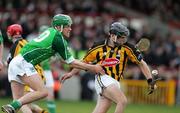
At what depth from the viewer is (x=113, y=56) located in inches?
547

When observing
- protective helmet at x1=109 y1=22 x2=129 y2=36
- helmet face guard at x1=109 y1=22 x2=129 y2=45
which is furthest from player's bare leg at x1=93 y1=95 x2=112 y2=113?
protective helmet at x1=109 y1=22 x2=129 y2=36

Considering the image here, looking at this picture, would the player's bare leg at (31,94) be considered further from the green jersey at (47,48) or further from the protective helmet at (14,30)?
the protective helmet at (14,30)

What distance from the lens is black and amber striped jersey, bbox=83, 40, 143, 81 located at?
13.9 m

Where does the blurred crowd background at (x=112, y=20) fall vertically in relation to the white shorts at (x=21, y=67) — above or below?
below

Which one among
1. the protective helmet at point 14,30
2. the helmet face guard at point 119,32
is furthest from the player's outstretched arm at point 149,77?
the protective helmet at point 14,30

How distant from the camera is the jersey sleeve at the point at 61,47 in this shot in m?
13.2

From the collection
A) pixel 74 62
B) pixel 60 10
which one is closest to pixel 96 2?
pixel 60 10

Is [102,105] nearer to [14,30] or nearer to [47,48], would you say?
[47,48]

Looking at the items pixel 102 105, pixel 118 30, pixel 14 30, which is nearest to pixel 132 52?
pixel 118 30

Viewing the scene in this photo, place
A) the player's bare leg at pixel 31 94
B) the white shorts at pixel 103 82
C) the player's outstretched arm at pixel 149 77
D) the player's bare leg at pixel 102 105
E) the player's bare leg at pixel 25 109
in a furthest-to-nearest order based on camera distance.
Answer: the player's bare leg at pixel 25 109
the player's outstretched arm at pixel 149 77
the white shorts at pixel 103 82
the player's bare leg at pixel 102 105
the player's bare leg at pixel 31 94

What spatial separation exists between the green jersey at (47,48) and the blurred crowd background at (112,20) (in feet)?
42.9

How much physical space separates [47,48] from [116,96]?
151 centimetres

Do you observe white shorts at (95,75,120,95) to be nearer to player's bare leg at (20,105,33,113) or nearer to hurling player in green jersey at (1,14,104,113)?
hurling player in green jersey at (1,14,104,113)

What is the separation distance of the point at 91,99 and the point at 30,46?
13.6 meters
